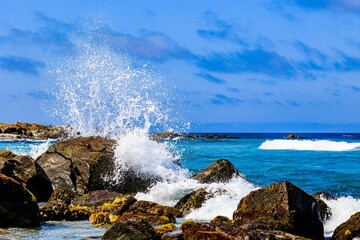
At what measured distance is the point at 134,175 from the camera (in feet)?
53.2

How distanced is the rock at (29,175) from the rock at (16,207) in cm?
314

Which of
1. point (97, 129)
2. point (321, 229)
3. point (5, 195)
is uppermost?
point (97, 129)

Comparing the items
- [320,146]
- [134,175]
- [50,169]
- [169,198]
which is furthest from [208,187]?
[320,146]

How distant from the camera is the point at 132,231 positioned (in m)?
8.78

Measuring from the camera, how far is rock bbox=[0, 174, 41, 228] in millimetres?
10688

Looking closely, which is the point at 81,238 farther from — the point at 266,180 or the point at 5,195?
the point at 266,180

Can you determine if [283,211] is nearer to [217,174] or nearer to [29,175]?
[217,174]

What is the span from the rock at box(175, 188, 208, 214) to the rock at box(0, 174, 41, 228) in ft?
11.9

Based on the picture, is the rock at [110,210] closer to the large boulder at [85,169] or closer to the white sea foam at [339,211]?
the large boulder at [85,169]

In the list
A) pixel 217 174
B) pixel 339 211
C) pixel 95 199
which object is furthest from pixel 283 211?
pixel 217 174

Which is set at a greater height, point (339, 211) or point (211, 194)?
point (211, 194)

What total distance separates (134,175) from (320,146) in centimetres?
4050

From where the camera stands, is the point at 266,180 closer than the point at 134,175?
No

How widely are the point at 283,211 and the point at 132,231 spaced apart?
2.72 m
